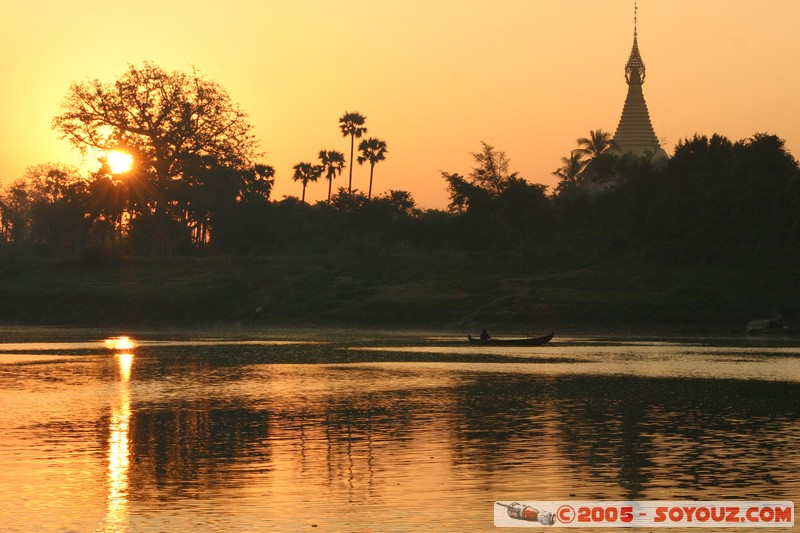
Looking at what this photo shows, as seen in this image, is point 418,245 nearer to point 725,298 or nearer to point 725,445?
point 725,298

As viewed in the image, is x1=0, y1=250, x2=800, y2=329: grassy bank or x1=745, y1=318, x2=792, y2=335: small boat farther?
x1=0, y1=250, x2=800, y2=329: grassy bank

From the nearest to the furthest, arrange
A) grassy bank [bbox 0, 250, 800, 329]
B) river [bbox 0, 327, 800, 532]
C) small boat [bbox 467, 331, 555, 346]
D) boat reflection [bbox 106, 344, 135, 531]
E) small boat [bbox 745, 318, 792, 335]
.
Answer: boat reflection [bbox 106, 344, 135, 531]
river [bbox 0, 327, 800, 532]
small boat [bbox 467, 331, 555, 346]
small boat [bbox 745, 318, 792, 335]
grassy bank [bbox 0, 250, 800, 329]

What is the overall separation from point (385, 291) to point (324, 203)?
49.4 meters

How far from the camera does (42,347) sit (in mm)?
73750

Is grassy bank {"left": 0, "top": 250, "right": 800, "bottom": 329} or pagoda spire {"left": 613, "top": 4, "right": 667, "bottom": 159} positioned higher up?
pagoda spire {"left": 613, "top": 4, "right": 667, "bottom": 159}

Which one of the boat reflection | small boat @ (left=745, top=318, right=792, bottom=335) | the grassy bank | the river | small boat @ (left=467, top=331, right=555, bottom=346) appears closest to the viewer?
the boat reflection

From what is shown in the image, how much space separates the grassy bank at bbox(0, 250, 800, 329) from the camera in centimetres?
8806

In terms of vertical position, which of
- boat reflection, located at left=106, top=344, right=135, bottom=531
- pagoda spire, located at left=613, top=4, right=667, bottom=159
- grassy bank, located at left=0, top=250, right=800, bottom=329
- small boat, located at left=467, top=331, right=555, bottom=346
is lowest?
boat reflection, located at left=106, top=344, right=135, bottom=531

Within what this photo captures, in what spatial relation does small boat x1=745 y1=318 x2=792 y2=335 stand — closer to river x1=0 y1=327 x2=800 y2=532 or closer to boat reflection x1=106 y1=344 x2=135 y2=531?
river x1=0 y1=327 x2=800 y2=532

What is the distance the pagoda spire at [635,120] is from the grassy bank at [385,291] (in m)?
56.5

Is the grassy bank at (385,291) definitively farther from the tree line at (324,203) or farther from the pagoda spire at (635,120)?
the pagoda spire at (635,120)

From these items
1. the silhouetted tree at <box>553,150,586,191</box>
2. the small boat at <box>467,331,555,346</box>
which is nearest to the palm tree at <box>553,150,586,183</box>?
the silhouetted tree at <box>553,150,586,191</box>

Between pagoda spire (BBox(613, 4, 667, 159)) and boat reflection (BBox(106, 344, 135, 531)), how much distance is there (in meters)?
124

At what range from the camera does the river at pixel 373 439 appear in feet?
70.4
